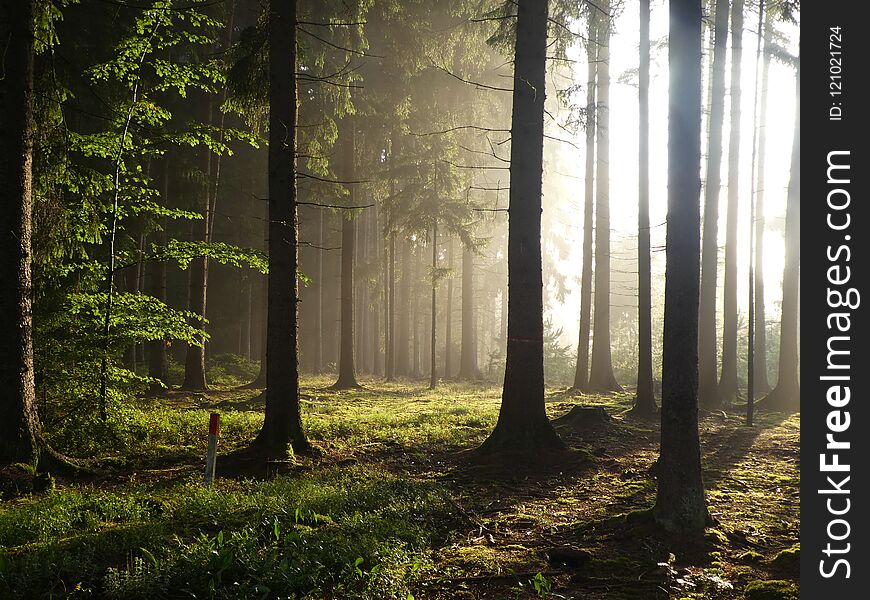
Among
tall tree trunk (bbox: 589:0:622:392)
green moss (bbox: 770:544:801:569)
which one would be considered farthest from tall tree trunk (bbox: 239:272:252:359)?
green moss (bbox: 770:544:801:569)

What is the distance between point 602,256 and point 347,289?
994 cm

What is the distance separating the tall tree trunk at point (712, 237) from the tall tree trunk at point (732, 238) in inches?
33.9

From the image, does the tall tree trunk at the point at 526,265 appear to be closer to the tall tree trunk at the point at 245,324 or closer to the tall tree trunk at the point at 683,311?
the tall tree trunk at the point at 683,311

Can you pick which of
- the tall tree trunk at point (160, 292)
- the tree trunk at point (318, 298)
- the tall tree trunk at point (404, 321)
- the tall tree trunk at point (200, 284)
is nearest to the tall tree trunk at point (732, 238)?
the tall tree trunk at point (200, 284)

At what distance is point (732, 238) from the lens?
1898 cm

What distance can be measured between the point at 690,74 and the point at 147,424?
10.3 m

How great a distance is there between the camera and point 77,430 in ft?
27.0

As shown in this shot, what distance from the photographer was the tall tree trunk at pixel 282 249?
8852 millimetres

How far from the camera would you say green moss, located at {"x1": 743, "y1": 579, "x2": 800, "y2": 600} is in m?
4.18

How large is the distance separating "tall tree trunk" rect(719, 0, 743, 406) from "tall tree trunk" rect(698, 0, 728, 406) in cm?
86
